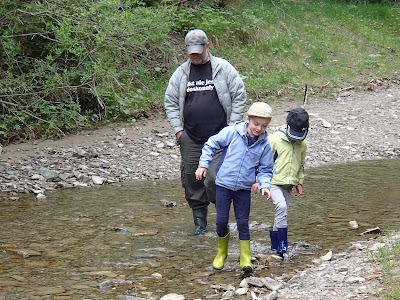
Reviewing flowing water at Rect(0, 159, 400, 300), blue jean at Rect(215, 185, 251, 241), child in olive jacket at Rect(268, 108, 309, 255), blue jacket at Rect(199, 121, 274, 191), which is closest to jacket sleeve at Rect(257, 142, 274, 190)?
blue jacket at Rect(199, 121, 274, 191)

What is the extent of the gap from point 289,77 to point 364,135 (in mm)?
3985

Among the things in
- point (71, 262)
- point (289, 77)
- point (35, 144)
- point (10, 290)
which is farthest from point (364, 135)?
point (10, 290)

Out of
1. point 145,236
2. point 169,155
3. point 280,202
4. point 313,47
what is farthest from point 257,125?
point 313,47

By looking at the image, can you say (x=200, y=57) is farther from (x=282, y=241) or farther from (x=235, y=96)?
(x=282, y=241)

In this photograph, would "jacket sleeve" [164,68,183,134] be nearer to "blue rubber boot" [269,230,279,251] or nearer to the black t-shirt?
the black t-shirt

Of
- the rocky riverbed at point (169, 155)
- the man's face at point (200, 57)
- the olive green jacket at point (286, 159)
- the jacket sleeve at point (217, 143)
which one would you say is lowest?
the rocky riverbed at point (169, 155)

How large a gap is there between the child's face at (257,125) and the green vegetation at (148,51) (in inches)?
205

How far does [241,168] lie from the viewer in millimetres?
5387

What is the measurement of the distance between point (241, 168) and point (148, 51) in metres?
8.15

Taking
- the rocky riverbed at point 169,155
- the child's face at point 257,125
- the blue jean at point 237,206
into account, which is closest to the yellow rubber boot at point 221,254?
the blue jean at point 237,206

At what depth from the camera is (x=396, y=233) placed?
6113mm

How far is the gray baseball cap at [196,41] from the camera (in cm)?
607

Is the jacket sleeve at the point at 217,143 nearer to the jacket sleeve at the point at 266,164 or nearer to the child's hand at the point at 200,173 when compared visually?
the child's hand at the point at 200,173

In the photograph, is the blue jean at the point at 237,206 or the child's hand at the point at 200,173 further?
the blue jean at the point at 237,206
